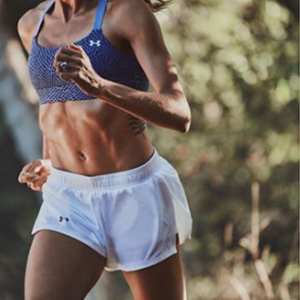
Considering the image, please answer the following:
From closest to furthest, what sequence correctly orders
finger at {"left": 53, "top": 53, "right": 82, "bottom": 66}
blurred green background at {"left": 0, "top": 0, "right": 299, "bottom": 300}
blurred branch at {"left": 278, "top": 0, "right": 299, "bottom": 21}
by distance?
finger at {"left": 53, "top": 53, "right": 82, "bottom": 66} → blurred green background at {"left": 0, "top": 0, "right": 299, "bottom": 300} → blurred branch at {"left": 278, "top": 0, "right": 299, "bottom": 21}

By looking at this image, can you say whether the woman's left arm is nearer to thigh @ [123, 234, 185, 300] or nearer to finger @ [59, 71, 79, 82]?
finger @ [59, 71, 79, 82]

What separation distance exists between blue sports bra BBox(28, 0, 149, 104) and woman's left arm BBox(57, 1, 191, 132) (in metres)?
0.07

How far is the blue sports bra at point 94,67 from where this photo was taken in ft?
10.7

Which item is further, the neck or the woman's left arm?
the neck

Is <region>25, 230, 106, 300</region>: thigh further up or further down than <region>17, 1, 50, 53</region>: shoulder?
further down

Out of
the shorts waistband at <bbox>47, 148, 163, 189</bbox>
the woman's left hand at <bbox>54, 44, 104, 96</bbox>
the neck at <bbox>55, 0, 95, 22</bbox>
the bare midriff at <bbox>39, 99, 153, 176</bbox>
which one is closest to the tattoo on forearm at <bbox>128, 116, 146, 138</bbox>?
the bare midriff at <bbox>39, 99, 153, 176</bbox>

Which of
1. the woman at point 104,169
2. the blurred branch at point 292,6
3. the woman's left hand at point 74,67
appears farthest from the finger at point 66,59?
the blurred branch at point 292,6

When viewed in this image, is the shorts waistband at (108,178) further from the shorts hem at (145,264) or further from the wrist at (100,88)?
the wrist at (100,88)

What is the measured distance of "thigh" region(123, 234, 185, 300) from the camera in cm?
338

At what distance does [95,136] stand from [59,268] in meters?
0.41

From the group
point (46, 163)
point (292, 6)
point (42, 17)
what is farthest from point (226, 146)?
point (42, 17)

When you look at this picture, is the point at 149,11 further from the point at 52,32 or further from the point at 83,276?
the point at 83,276

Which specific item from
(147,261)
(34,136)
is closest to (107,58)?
(147,261)

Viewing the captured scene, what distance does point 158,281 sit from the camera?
3.38 metres
